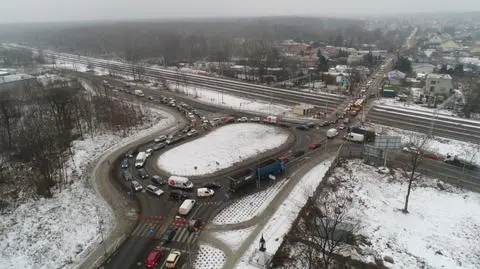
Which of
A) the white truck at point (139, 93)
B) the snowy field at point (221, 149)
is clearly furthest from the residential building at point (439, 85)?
the white truck at point (139, 93)

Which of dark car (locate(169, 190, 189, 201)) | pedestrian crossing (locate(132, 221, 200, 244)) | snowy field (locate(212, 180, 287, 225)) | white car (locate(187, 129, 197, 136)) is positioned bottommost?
pedestrian crossing (locate(132, 221, 200, 244))

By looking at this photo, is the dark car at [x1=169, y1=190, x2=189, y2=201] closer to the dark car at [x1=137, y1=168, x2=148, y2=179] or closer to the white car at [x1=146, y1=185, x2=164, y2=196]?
the white car at [x1=146, y1=185, x2=164, y2=196]

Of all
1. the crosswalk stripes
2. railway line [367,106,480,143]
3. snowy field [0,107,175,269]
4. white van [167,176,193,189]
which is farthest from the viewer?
railway line [367,106,480,143]

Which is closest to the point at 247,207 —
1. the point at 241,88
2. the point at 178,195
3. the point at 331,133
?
the point at 178,195

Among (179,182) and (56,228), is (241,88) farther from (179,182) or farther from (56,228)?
(56,228)

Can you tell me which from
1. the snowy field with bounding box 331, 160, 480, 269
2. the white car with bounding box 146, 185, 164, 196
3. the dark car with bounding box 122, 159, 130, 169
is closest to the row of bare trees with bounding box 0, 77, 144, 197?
the dark car with bounding box 122, 159, 130, 169

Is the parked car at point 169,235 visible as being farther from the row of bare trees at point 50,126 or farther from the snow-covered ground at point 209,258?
the row of bare trees at point 50,126

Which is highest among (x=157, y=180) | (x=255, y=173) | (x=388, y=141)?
(x=388, y=141)
